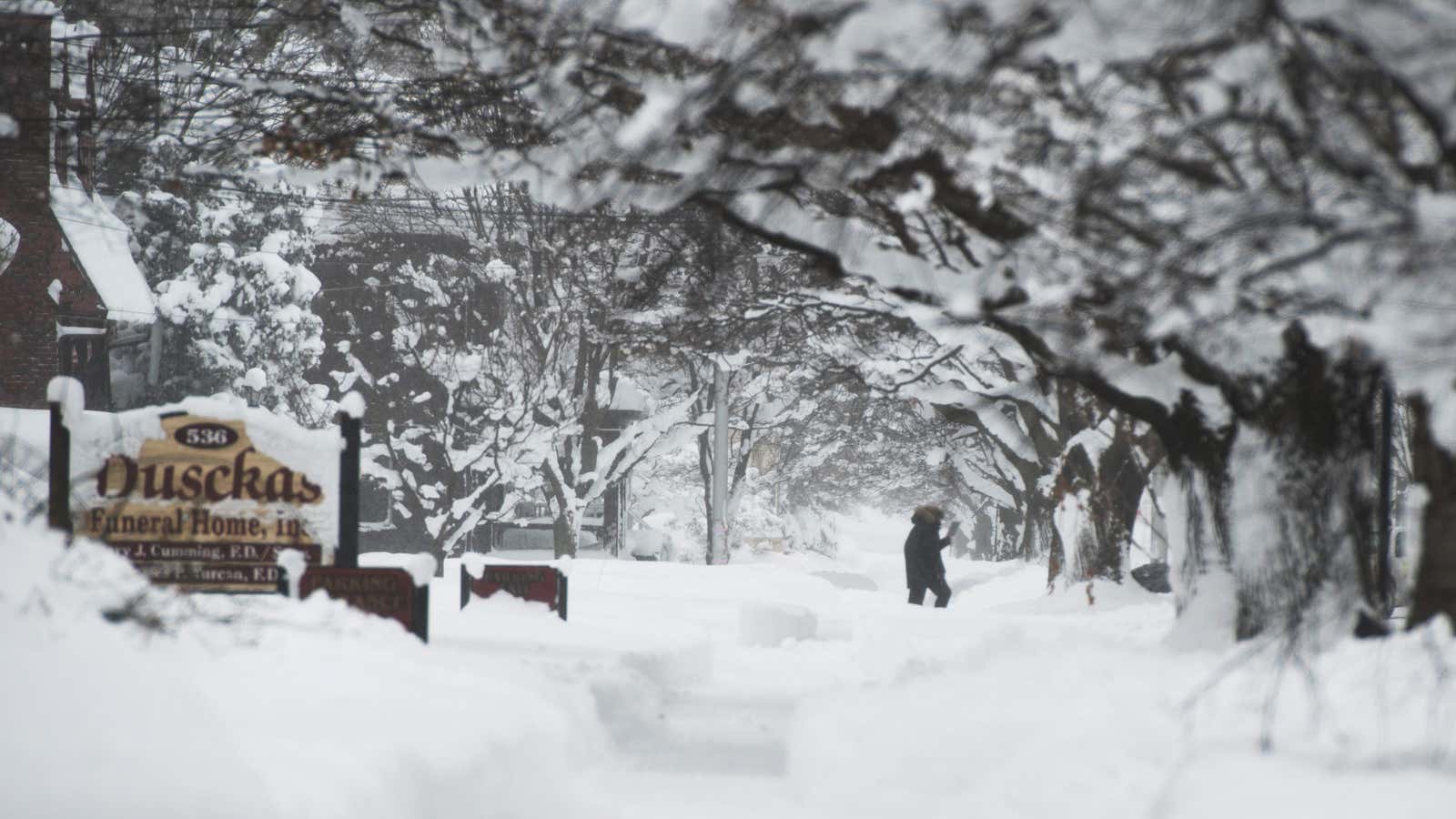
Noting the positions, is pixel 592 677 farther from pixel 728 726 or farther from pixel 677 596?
pixel 677 596

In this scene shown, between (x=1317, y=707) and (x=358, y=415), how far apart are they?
7.12 m

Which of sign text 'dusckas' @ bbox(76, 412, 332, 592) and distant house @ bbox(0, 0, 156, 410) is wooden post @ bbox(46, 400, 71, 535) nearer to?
sign text 'dusckas' @ bbox(76, 412, 332, 592)

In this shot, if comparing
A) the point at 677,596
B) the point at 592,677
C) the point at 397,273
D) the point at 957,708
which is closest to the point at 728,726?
the point at 592,677

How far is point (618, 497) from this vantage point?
36594 mm

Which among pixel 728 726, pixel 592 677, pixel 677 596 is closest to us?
pixel 592 677

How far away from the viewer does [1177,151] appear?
5.59m

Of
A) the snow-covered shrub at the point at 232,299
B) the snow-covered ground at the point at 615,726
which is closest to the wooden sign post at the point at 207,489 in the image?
the snow-covered ground at the point at 615,726

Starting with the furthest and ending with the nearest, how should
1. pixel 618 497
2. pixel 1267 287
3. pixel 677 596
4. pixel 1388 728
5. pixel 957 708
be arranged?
pixel 618 497
pixel 677 596
pixel 957 708
pixel 1267 287
pixel 1388 728

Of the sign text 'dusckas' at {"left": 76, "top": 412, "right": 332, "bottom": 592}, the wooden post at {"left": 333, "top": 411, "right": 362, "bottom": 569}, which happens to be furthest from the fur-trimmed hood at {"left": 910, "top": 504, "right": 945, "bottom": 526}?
the sign text 'dusckas' at {"left": 76, "top": 412, "right": 332, "bottom": 592}

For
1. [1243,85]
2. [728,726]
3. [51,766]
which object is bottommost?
[728,726]

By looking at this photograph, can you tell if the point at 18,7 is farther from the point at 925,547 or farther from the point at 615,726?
the point at 925,547

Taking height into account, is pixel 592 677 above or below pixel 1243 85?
below

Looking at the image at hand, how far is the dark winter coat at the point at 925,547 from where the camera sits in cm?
1880

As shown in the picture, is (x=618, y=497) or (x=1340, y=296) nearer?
(x=1340, y=296)
